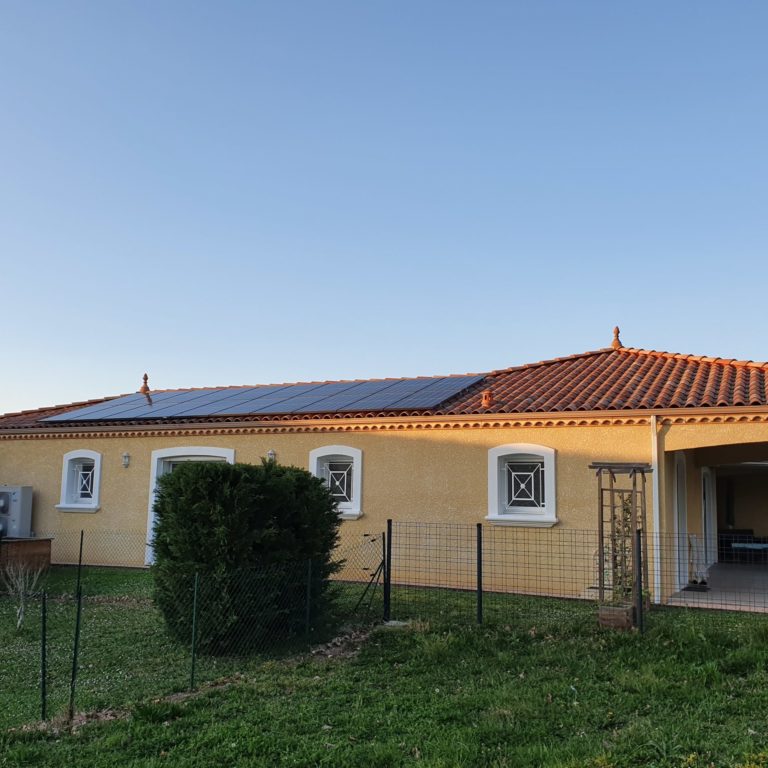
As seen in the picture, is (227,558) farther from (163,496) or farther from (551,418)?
(551,418)

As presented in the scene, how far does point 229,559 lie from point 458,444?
6.01m

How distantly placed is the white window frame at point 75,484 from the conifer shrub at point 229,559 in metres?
8.81

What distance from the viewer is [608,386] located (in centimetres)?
1357

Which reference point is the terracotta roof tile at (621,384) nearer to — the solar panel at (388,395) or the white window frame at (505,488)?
the white window frame at (505,488)

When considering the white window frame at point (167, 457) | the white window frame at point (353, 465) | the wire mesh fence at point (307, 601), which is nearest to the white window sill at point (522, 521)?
the wire mesh fence at point (307, 601)

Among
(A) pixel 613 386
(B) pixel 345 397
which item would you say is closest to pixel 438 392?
(B) pixel 345 397

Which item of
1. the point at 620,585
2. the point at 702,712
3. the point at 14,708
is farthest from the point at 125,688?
the point at 620,585

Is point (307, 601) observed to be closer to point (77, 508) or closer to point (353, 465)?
point (353, 465)

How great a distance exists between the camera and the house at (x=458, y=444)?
12.1m

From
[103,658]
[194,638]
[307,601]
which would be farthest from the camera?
[307,601]

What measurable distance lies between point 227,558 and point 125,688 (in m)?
1.75

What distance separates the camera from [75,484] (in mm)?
17625

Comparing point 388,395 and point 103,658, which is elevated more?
point 388,395

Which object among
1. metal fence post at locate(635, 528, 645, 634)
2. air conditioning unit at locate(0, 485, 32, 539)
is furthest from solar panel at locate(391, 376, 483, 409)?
air conditioning unit at locate(0, 485, 32, 539)
